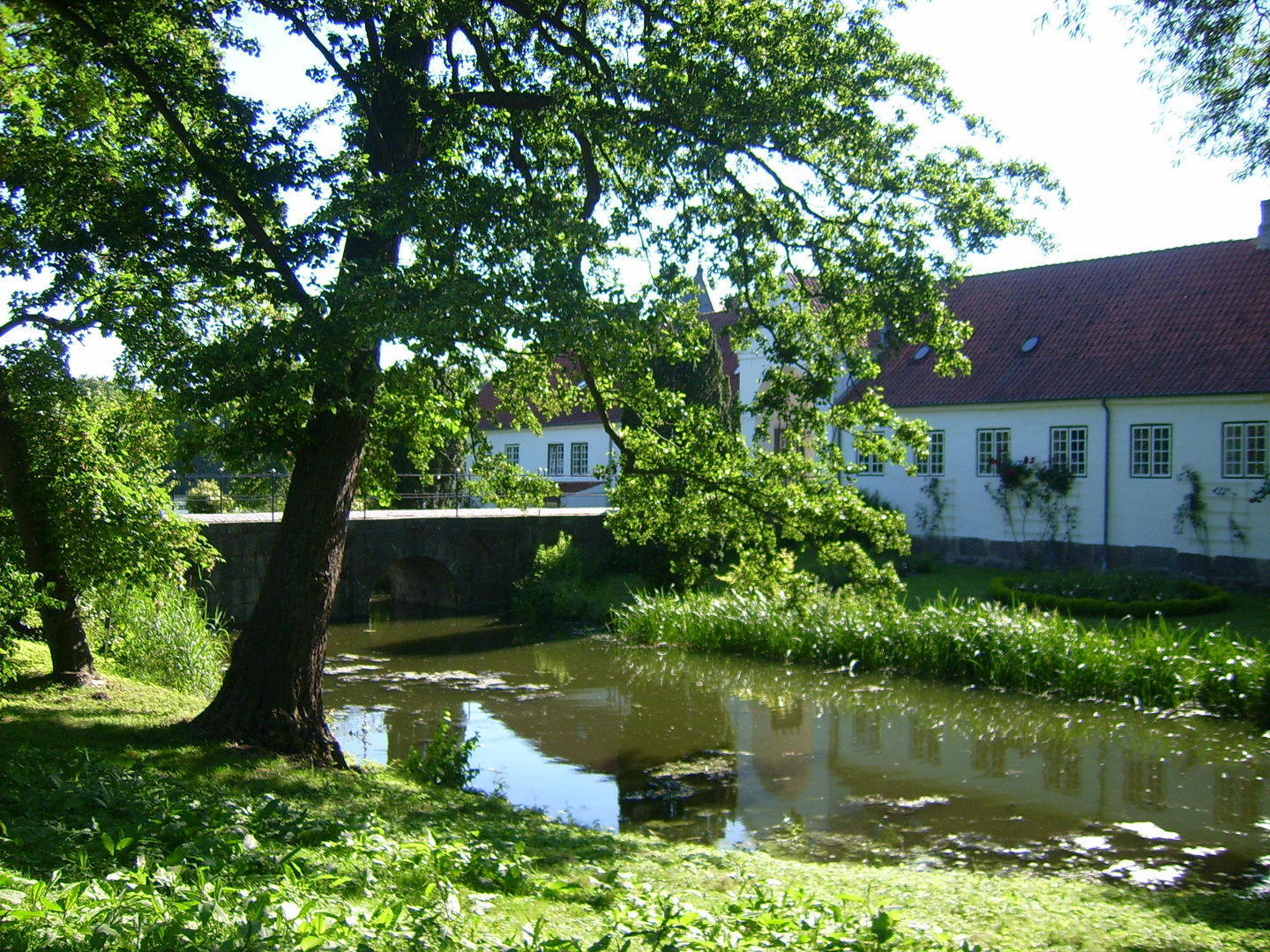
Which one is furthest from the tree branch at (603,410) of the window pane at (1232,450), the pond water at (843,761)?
the window pane at (1232,450)

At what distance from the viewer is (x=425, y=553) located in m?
23.2

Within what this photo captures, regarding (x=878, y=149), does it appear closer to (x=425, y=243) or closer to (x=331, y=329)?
(x=425, y=243)

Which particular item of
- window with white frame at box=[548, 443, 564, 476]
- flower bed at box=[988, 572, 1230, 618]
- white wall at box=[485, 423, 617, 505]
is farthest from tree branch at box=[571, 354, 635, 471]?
window with white frame at box=[548, 443, 564, 476]

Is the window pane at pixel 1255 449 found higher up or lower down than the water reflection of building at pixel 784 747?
higher up

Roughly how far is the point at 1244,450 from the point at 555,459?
22038 mm

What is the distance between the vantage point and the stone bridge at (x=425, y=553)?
19.4 m

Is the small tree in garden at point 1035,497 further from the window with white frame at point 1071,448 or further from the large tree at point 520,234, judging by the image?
the large tree at point 520,234

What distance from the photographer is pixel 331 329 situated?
7.19m

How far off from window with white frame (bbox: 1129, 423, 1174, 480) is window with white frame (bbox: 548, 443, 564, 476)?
19.2 metres

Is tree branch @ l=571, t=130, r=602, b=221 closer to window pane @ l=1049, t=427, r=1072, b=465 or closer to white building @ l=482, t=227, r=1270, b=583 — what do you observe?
white building @ l=482, t=227, r=1270, b=583

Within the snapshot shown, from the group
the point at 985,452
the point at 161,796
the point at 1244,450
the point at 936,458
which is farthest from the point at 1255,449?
the point at 161,796

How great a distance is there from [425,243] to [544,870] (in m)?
4.38

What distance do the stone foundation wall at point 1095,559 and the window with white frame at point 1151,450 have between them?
61.7 inches

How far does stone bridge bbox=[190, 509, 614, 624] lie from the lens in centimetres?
1941
